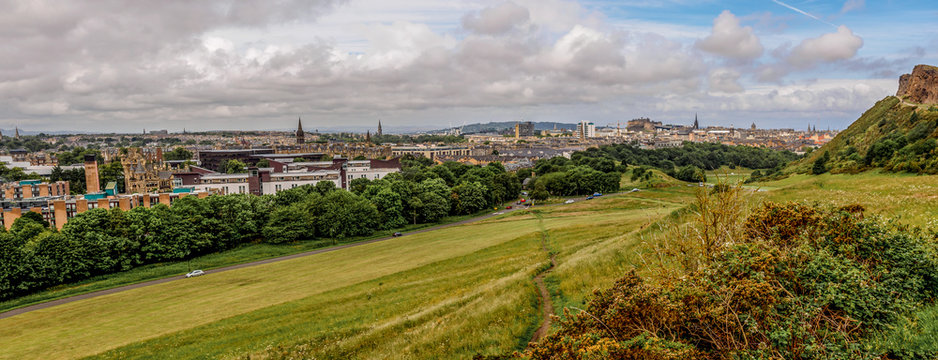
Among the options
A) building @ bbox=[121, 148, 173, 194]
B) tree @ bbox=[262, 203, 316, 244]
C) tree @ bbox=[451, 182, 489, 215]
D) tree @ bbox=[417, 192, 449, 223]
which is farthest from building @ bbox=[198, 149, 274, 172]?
tree @ bbox=[262, 203, 316, 244]

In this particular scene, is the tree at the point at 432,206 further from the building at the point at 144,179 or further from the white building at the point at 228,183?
the building at the point at 144,179

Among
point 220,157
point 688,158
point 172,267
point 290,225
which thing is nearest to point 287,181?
point 290,225

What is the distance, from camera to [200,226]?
5203 centimetres

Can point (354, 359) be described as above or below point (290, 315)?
above

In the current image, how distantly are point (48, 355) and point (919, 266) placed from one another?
3318 cm

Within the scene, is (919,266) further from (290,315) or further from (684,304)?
(290,315)

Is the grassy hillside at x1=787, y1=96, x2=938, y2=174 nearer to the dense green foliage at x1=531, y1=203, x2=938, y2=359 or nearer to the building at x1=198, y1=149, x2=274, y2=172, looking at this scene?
the dense green foliage at x1=531, y1=203, x2=938, y2=359

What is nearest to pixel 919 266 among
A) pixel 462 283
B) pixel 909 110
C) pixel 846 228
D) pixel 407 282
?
pixel 846 228

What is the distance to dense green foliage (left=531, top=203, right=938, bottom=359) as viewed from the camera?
22.9 feet

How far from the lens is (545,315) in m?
14.7

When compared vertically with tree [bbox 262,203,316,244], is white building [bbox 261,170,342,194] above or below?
above

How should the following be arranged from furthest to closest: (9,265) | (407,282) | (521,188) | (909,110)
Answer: (521,188) → (909,110) → (9,265) → (407,282)

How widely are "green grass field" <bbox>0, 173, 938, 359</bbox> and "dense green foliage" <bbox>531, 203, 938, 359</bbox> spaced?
2.34 ft

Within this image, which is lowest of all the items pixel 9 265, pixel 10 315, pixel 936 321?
pixel 10 315
